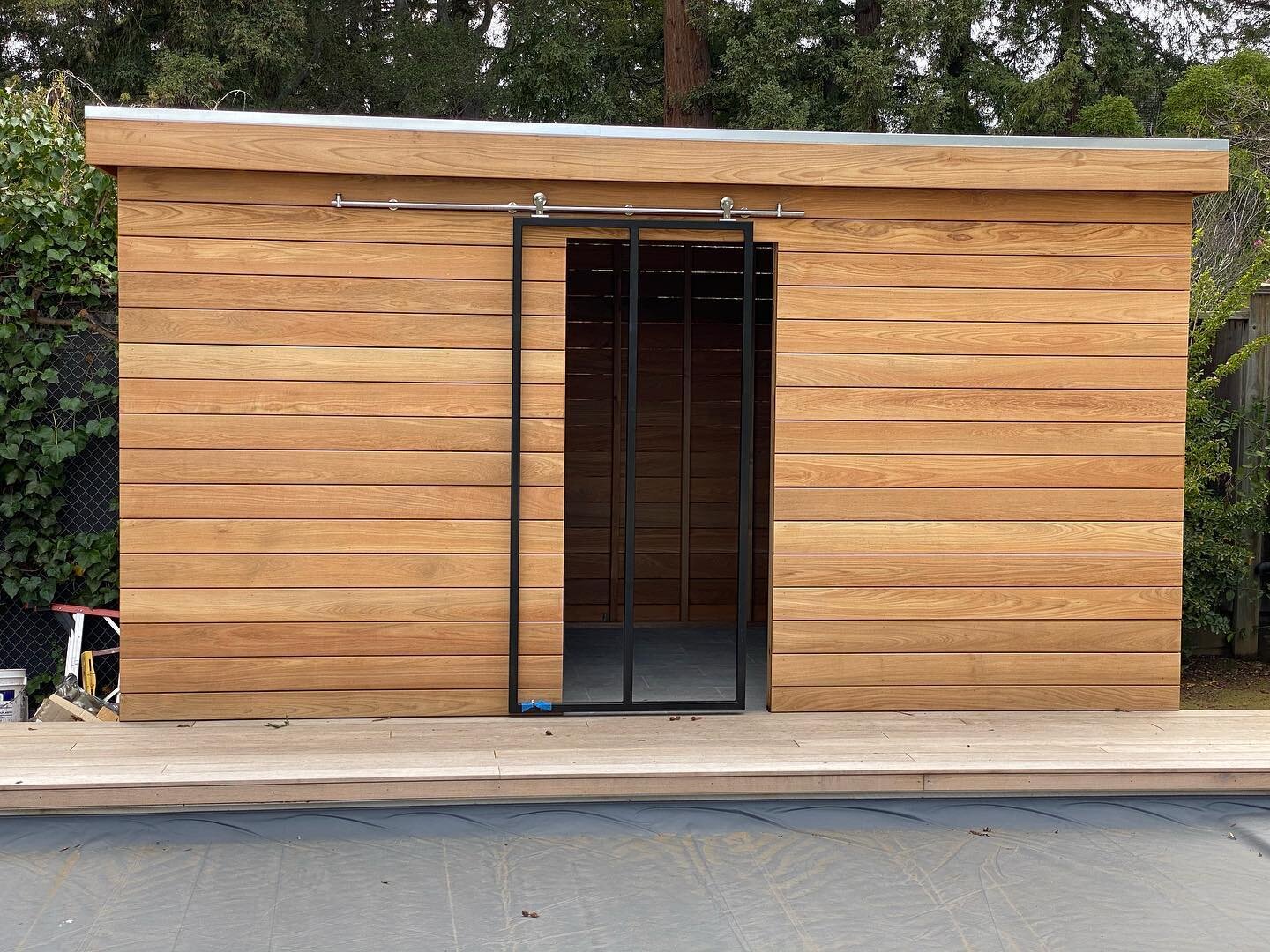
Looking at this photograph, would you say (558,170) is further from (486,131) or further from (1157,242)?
(1157,242)

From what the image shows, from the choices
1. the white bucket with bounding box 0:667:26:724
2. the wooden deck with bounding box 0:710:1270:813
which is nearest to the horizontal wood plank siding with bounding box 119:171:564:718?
the wooden deck with bounding box 0:710:1270:813

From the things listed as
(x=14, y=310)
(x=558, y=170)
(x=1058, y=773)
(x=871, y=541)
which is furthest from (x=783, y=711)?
(x=14, y=310)

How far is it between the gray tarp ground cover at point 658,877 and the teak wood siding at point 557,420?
938mm

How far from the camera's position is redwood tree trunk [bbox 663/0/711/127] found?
1386 centimetres

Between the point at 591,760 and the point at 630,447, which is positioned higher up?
the point at 630,447

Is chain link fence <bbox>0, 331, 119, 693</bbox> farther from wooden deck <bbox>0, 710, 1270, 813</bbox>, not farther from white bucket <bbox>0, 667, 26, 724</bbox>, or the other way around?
wooden deck <bbox>0, 710, 1270, 813</bbox>

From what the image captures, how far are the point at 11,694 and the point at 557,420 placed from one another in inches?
111

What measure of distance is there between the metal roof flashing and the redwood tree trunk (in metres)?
9.18

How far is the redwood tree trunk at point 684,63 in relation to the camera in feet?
45.5

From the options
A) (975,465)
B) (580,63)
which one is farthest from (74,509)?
(580,63)

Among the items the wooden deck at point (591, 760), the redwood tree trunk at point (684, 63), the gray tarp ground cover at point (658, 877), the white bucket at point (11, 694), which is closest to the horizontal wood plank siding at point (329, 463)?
the wooden deck at point (591, 760)

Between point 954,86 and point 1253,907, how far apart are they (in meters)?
11.8

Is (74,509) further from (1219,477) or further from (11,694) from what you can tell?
(1219,477)

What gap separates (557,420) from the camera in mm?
5016
